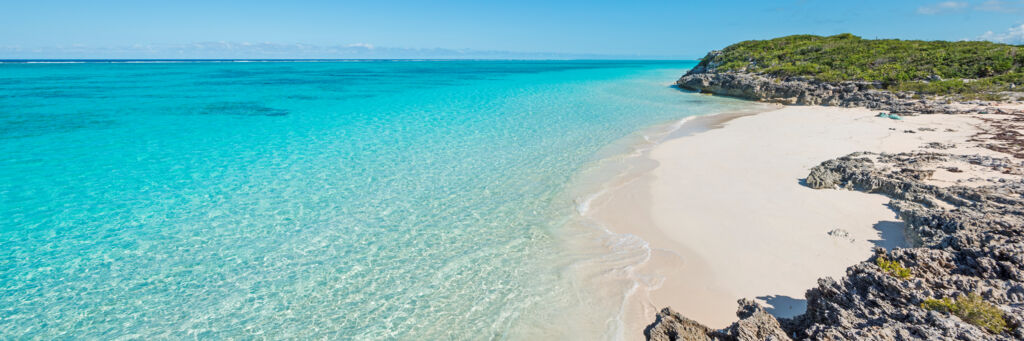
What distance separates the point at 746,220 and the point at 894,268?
4127mm

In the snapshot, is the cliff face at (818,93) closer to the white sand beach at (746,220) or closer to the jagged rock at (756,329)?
the white sand beach at (746,220)

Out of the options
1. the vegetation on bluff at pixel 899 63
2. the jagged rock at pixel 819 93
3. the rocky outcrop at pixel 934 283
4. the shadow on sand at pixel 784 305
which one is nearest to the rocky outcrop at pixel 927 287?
the rocky outcrop at pixel 934 283

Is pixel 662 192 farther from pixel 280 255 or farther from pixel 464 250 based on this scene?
pixel 280 255

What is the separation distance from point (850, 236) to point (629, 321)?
5309 millimetres

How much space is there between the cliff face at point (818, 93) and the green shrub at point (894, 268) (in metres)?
22.4

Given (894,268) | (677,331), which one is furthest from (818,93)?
(677,331)

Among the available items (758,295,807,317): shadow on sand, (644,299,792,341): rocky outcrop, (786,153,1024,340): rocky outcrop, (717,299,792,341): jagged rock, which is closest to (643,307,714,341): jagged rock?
(644,299,792,341): rocky outcrop

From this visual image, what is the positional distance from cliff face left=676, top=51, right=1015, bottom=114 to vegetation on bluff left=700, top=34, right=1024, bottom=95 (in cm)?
150

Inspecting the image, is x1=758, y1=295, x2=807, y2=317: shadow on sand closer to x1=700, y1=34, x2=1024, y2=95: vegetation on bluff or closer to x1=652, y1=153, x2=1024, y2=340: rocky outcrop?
x1=652, y1=153, x2=1024, y2=340: rocky outcrop

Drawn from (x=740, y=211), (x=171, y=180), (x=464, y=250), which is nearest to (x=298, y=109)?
(x=171, y=180)

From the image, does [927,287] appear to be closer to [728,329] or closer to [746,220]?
[728,329]

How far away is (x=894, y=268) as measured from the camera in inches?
221

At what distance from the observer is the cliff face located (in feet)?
73.0

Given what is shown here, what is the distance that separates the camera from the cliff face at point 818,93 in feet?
73.0
